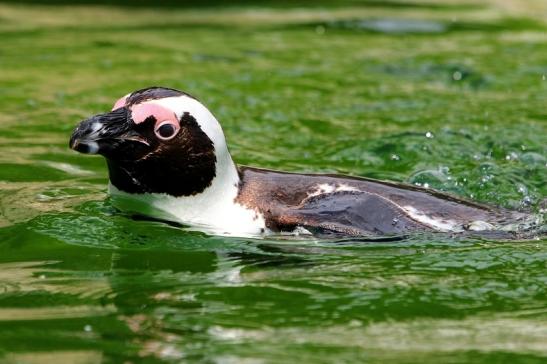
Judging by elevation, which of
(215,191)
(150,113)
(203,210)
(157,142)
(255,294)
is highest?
(150,113)

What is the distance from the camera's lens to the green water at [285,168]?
546 cm

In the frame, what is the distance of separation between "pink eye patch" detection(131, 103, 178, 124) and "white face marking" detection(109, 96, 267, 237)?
0.48 ft

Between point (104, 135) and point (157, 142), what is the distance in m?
0.31

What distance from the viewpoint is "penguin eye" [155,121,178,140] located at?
6625mm

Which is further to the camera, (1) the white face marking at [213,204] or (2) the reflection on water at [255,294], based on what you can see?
(1) the white face marking at [213,204]

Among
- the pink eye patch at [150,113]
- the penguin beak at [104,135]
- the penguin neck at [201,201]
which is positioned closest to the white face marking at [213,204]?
the penguin neck at [201,201]

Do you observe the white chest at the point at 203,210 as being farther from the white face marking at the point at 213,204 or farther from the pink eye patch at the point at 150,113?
the pink eye patch at the point at 150,113

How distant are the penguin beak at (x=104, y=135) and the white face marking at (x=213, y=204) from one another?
0.36m

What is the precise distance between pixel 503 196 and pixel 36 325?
3728 mm

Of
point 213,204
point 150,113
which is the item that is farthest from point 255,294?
point 150,113

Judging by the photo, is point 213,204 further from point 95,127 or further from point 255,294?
point 255,294

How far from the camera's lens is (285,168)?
892 centimetres

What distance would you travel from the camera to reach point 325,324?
5.59 meters

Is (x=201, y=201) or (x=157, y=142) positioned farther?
(x=201, y=201)
